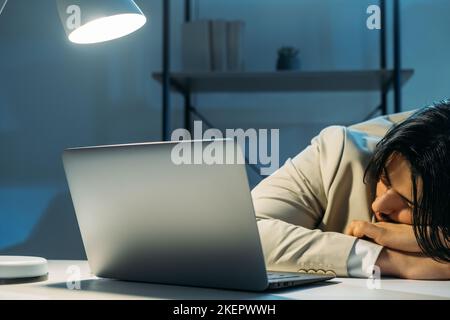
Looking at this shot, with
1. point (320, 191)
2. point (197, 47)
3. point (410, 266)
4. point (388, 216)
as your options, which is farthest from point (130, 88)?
point (410, 266)

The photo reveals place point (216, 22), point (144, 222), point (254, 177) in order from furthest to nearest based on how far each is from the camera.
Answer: point (254, 177), point (216, 22), point (144, 222)

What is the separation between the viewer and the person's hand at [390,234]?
99 centimetres

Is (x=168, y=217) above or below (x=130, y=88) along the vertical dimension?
below

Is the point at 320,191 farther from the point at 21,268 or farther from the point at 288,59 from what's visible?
the point at 288,59

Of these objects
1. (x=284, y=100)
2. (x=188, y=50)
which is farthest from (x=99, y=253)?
(x=284, y=100)

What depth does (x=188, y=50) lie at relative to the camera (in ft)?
7.46

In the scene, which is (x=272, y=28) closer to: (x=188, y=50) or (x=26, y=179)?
(x=188, y=50)

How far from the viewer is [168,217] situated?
779 mm

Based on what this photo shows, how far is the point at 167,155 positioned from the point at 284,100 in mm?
1792

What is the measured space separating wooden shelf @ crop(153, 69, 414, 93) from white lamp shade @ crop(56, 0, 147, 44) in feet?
3.15

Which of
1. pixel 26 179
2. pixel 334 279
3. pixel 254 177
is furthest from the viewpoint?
pixel 26 179

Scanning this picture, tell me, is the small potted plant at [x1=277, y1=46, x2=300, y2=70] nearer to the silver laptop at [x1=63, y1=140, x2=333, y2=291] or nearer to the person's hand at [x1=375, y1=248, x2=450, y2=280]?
the person's hand at [x1=375, y1=248, x2=450, y2=280]

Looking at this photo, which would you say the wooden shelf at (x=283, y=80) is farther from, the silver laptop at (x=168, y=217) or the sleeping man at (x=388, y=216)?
the silver laptop at (x=168, y=217)

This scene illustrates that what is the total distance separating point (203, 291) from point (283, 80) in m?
1.56
